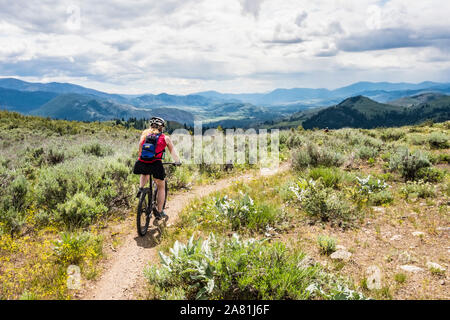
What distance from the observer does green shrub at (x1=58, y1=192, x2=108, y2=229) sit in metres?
7.33

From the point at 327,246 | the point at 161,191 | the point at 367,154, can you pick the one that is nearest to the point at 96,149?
the point at 161,191

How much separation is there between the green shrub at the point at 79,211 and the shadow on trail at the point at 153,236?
167 cm

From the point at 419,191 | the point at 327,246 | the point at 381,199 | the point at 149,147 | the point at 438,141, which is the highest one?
the point at 149,147

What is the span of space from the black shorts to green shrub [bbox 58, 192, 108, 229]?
1983mm

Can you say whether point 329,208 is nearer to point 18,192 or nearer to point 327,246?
point 327,246

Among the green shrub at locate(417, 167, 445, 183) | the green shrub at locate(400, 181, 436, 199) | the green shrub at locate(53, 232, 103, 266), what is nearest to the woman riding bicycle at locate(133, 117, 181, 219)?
the green shrub at locate(53, 232, 103, 266)

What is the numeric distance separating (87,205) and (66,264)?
99.3 inches

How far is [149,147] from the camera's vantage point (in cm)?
681

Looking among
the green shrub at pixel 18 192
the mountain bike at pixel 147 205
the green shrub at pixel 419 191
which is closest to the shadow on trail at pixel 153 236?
the mountain bike at pixel 147 205

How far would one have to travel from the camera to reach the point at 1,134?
19109mm

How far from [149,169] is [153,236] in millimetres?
1914
